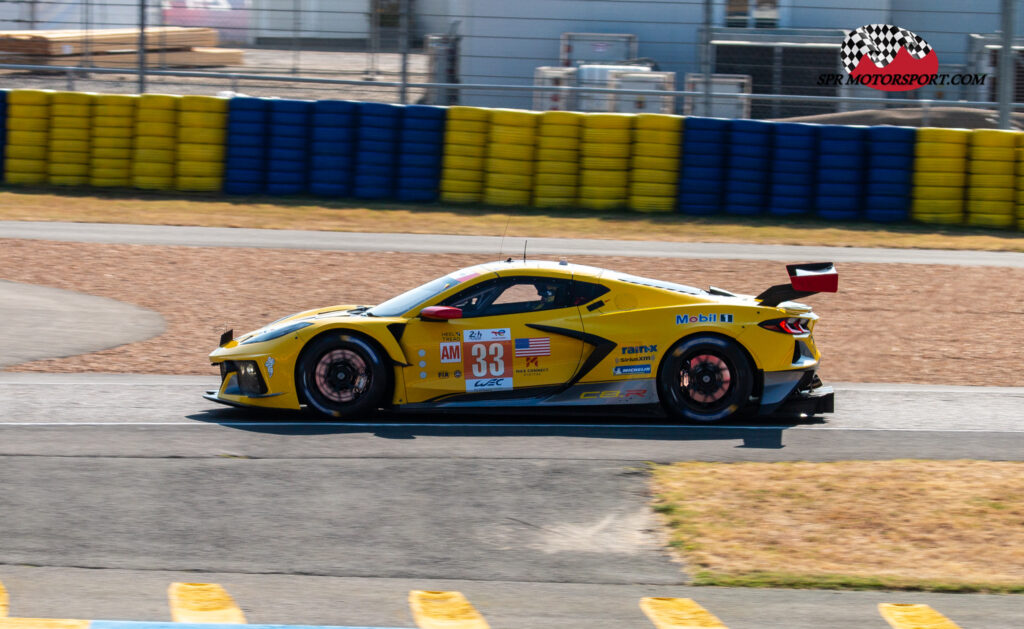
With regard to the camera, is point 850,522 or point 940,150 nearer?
point 850,522

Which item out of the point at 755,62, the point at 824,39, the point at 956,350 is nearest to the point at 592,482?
the point at 956,350

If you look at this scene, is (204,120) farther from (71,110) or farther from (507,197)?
(507,197)

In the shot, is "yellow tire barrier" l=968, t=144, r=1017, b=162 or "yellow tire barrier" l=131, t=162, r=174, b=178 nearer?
"yellow tire barrier" l=968, t=144, r=1017, b=162

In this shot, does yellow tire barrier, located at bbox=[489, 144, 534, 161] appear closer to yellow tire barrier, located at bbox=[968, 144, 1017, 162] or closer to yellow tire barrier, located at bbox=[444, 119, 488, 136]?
yellow tire barrier, located at bbox=[444, 119, 488, 136]

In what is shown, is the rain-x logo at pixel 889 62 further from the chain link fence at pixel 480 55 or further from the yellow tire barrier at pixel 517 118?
the yellow tire barrier at pixel 517 118

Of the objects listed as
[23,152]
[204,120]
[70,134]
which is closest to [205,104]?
[204,120]

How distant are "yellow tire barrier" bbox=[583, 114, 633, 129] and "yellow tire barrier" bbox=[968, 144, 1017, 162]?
5363mm

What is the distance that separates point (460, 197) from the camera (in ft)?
61.5

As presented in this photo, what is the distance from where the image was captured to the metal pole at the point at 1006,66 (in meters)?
19.2

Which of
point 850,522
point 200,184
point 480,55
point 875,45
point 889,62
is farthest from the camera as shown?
point 875,45

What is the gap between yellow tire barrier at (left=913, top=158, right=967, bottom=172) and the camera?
17922mm

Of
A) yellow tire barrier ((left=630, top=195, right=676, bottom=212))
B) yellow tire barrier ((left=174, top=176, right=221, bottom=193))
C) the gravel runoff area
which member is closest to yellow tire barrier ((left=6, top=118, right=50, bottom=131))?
yellow tire barrier ((left=174, top=176, right=221, bottom=193))

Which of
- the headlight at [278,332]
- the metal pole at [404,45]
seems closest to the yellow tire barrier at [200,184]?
the metal pole at [404,45]

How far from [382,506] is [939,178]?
14079 mm
